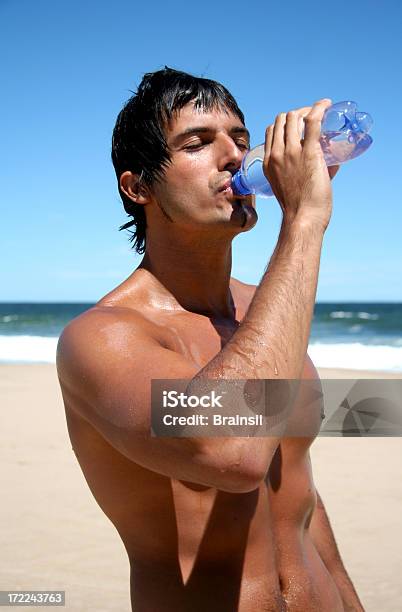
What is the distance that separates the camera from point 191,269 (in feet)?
6.86

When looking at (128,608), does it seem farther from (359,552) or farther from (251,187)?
(251,187)

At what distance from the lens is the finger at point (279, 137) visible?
161 cm

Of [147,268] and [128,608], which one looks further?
[128,608]

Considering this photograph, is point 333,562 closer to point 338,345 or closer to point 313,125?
point 313,125

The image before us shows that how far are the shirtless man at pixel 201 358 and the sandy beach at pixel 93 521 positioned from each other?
8.80ft

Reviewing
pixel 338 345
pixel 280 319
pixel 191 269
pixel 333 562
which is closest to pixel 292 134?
pixel 280 319

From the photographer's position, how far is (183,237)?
202 centimetres

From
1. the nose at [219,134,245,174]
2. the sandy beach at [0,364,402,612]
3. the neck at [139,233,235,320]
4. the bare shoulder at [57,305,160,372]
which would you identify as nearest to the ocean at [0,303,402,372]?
the sandy beach at [0,364,402,612]

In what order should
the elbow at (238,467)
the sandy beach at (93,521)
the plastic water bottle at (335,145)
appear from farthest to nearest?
the sandy beach at (93,521) < the plastic water bottle at (335,145) < the elbow at (238,467)

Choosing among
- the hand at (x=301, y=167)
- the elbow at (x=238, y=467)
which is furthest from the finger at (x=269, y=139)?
the elbow at (x=238, y=467)

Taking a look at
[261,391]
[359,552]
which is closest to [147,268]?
[261,391]

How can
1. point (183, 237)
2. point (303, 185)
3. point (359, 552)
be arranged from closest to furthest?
point (303, 185) < point (183, 237) < point (359, 552)

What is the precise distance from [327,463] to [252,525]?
5.89 meters

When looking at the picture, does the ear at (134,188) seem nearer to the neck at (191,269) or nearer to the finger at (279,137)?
the neck at (191,269)
